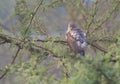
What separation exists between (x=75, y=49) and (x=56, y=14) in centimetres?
569

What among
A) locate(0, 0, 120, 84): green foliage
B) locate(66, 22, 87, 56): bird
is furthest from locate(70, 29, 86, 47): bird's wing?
locate(0, 0, 120, 84): green foliage

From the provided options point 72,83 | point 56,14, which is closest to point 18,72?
point 72,83

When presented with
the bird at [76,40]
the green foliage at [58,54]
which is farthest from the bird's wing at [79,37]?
the green foliage at [58,54]

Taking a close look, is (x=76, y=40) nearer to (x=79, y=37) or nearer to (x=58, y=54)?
(x=79, y=37)

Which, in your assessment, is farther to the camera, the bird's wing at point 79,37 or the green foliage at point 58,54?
the bird's wing at point 79,37

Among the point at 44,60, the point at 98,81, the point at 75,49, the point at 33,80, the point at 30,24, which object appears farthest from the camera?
the point at 30,24

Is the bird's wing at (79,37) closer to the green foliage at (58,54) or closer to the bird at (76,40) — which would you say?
the bird at (76,40)

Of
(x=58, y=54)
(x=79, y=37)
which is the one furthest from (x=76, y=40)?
(x=58, y=54)

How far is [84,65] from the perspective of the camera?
1.38 meters

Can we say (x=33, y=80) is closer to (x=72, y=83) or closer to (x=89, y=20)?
(x=72, y=83)

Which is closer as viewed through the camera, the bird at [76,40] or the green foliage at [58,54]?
the green foliage at [58,54]

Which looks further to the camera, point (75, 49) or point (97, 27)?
point (97, 27)

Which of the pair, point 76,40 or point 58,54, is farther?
point 76,40

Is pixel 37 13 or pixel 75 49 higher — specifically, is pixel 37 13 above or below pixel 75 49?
above
